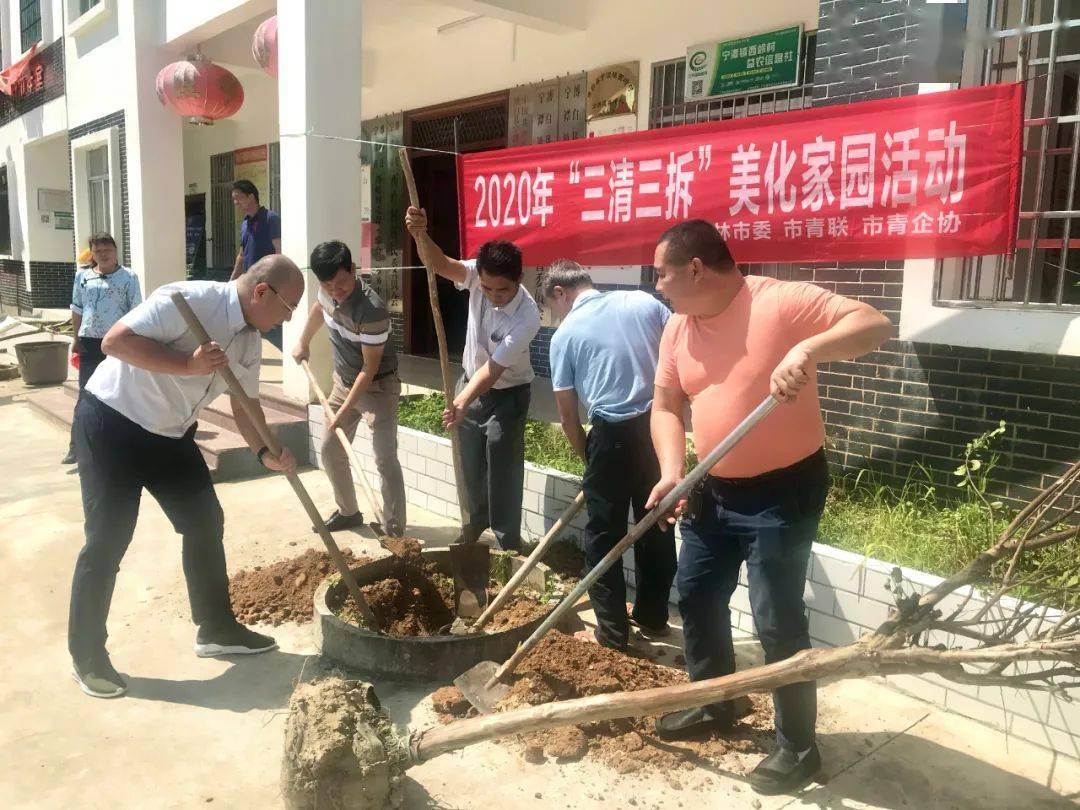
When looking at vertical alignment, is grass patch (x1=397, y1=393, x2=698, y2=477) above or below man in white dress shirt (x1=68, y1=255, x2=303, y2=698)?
below

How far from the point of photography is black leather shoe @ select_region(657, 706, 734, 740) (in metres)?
2.98

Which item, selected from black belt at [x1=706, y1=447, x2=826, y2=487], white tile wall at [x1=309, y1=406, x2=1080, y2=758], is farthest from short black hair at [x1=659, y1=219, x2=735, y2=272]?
white tile wall at [x1=309, y1=406, x2=1080, y2=758]

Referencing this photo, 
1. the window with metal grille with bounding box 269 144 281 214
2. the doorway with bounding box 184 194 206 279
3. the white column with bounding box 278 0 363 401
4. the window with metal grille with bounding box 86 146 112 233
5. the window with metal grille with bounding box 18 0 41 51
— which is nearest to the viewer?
the white column with bounding box 278 0 363 401

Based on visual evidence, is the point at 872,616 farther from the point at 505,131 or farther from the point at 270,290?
the point at 505,131

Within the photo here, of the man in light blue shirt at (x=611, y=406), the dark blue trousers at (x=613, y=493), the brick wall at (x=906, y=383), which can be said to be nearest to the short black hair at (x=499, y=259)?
the man in light blue shirt at (x=611, y=406)

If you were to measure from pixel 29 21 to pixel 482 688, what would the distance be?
1662 centimetres

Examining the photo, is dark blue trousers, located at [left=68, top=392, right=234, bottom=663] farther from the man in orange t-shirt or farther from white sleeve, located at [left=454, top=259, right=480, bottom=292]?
the man in orange t-shirt

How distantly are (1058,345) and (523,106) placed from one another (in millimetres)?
5911

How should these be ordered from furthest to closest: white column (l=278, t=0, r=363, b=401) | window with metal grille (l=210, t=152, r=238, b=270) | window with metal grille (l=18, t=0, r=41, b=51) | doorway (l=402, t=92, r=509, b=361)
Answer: window with metal grille (l=18, t=0, r=41, b=51) < window with metal grille (l=210, t=152, r=238, b=270) < doorway (l=402, t=92, r=509, b=361) < white column (l=278, t=0, r=363, b=401)

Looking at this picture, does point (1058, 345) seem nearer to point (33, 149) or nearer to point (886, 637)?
point (886, 637)

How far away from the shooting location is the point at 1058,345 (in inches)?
150

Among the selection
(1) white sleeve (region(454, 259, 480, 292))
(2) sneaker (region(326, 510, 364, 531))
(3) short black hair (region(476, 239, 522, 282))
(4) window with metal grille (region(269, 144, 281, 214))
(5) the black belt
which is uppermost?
(4) window with metal grille (region(269, 144, 281, 214))

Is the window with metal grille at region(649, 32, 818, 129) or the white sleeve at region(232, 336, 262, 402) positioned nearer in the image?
the white sleeve at region(232, 336, 262, 402)

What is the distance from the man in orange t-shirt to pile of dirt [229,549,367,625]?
214 cm
